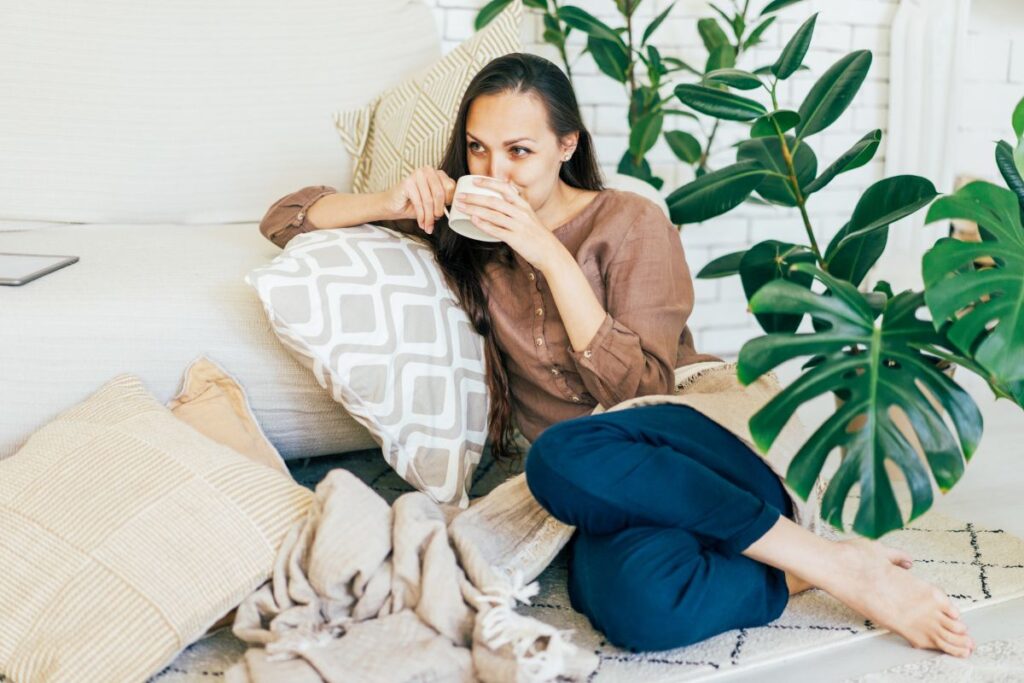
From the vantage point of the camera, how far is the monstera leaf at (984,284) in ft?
3.42

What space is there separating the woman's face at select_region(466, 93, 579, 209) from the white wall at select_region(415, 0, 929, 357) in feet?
3.63

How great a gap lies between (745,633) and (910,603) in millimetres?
200

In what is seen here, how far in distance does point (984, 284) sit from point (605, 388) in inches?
20.7

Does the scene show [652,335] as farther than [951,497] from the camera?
No

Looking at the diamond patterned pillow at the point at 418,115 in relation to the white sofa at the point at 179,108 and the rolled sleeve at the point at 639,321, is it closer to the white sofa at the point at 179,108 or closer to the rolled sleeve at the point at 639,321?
the white sofa at the point at 179,108

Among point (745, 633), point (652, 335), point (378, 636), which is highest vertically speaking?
point (652, 335)

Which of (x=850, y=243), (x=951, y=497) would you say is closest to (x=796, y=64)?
(x=850, y=243)

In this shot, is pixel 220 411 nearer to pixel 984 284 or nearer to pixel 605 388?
pixel 605 388

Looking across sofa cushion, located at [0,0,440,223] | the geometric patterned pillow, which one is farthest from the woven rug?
sofa cushion, located at [0,0,440,223]

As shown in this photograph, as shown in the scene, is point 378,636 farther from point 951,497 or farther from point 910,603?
point 951,497

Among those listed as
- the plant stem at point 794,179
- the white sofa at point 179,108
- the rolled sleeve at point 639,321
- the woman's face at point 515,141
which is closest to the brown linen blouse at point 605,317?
the rolled sleeve at point 639,321

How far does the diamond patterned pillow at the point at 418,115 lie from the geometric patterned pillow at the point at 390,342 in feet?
1.00

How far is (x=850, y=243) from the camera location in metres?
1.55

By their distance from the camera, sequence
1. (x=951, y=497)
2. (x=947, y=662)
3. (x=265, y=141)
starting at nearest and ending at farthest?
(x=947, y=662)
(x=951, y=497)
(x=265, y=141)
